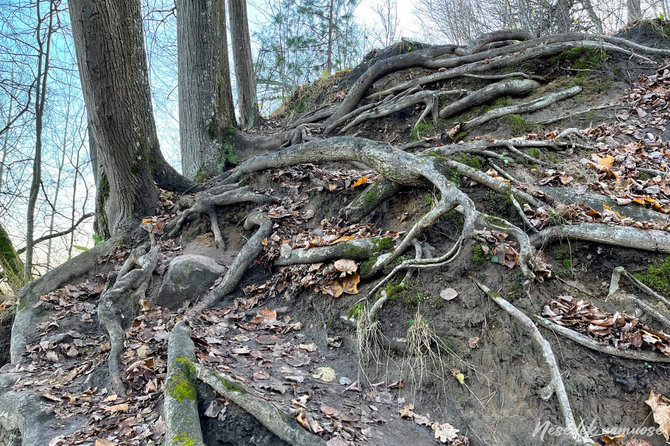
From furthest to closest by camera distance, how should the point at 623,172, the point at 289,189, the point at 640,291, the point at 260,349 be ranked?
1. the point at 289,189
2. the point at 623,172
3. the point at 260,349
4. the point at 640,291

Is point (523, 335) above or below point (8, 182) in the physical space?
below

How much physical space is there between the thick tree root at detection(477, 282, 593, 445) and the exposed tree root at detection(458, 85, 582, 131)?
12.1 ft

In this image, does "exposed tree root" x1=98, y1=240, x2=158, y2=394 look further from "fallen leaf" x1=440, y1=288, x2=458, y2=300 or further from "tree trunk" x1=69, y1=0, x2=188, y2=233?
"fallen leaf" x1=440, y1=288, x2=458, y2=300

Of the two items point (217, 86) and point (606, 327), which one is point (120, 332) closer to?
point (606, 327)

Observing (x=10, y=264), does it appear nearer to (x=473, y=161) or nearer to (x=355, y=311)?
(x=355, y=311)

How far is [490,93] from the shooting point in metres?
7.05

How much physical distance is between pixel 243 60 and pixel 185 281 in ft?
28.0

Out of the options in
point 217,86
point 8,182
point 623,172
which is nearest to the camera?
point 623,172

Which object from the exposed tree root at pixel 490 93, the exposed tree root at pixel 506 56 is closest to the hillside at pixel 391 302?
the exposed tree root at pixel 490 93

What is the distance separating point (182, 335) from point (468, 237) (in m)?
2.65

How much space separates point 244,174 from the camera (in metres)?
6.87

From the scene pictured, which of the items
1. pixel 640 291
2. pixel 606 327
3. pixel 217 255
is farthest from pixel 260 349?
pixel 640 291

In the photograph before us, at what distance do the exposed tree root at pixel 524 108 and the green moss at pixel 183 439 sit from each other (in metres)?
5.73

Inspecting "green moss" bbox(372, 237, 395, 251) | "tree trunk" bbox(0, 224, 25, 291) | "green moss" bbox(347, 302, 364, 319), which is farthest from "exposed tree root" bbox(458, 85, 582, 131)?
"tree trunk" bbox(0, 224, 25, 291)
